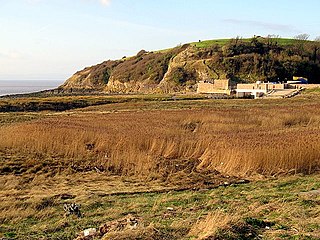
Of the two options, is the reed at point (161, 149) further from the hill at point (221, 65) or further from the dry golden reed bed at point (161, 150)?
the hill at point (221, 65)

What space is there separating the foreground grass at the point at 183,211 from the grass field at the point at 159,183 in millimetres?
20

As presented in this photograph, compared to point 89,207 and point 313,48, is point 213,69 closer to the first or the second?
point 313,48

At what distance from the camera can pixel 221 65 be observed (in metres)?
105

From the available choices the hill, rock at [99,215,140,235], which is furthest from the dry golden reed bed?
the hill

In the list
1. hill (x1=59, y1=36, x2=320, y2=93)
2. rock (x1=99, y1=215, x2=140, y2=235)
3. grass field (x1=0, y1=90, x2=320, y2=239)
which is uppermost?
hill (x1=59, y1=36, x2=320, y2=93)

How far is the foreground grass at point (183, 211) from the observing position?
19.4ft

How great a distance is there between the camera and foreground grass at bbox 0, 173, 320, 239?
5.92m

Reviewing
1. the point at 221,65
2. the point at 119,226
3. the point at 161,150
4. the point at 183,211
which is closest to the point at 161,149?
the point at 161,150

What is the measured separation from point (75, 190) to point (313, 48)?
122994mm

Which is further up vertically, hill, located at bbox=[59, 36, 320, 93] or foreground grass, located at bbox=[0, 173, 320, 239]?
hill, located at bbox=[59, 36, 320, 93]

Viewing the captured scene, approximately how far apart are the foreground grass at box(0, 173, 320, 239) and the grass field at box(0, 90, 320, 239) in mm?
20

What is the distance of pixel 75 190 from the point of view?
Answer: 11.2 m

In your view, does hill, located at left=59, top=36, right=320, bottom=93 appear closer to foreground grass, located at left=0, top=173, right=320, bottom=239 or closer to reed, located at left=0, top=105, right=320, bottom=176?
reed, located at left=0, top=105, right=320, bottom=176

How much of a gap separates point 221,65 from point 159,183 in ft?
313
